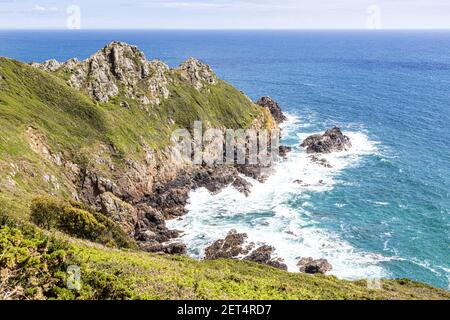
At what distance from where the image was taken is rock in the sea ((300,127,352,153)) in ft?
375

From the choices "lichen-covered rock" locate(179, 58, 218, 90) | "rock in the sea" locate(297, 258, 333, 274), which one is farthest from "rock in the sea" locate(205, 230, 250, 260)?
"lichen-covered rock" locate(179, 58, 218, 90)

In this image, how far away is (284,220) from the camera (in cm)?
7800

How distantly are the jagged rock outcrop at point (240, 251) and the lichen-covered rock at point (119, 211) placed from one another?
50.1 ft

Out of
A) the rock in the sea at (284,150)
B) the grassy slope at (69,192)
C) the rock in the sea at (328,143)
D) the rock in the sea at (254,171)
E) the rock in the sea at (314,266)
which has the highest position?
the grassy slope at (69,192)

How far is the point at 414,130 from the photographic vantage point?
130m

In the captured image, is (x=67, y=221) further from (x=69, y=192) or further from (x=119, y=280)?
(x=69, y=192)

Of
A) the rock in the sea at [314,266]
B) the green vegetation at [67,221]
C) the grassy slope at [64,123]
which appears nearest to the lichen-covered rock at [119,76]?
the grassy slope at [64,123]

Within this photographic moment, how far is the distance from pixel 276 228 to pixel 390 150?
191 ft

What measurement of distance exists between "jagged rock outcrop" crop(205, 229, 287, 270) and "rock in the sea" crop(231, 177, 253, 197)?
19897 mm

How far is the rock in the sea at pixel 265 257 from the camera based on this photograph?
6353 centimetres

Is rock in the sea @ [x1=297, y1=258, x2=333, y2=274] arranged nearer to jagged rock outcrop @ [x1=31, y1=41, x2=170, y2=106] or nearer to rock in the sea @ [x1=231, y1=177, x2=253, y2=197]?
rock in the sea @ [x1=231, y1=177, x2=253, y2=197]

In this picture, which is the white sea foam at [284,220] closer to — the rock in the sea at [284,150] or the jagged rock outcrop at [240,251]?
the jagged rock outcrop at [240,251]
